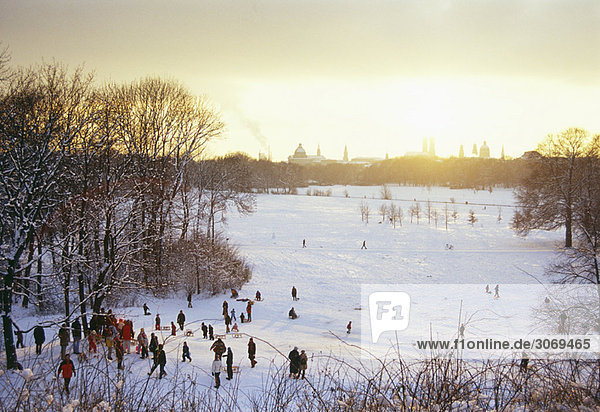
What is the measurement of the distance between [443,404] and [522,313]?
18.6 m

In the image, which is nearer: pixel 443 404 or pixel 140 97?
pixel 443 404

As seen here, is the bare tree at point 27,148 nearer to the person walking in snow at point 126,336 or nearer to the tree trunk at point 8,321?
the tree trunk at point 8,321

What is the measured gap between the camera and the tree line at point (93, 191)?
11.4 m

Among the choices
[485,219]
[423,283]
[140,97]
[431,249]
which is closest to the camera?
[140,97]

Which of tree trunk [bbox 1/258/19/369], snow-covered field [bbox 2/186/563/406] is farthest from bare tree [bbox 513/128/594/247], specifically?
tree trunk [bbox 1/258/19/369]

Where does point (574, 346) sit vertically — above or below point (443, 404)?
below

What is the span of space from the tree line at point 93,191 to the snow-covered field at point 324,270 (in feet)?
5.86

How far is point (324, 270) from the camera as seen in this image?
103 feet

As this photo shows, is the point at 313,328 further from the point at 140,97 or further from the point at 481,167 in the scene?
the point at 481,167

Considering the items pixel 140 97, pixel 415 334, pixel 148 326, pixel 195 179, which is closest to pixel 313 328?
pixel 415 334

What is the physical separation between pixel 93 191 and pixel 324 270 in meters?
19.8

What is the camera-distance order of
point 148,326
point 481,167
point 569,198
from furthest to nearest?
1. point 481,167
2. point 569,198
3. point 148,326

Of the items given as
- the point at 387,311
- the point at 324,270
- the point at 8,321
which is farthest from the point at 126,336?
the point at 324,270

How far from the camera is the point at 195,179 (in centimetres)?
3550
